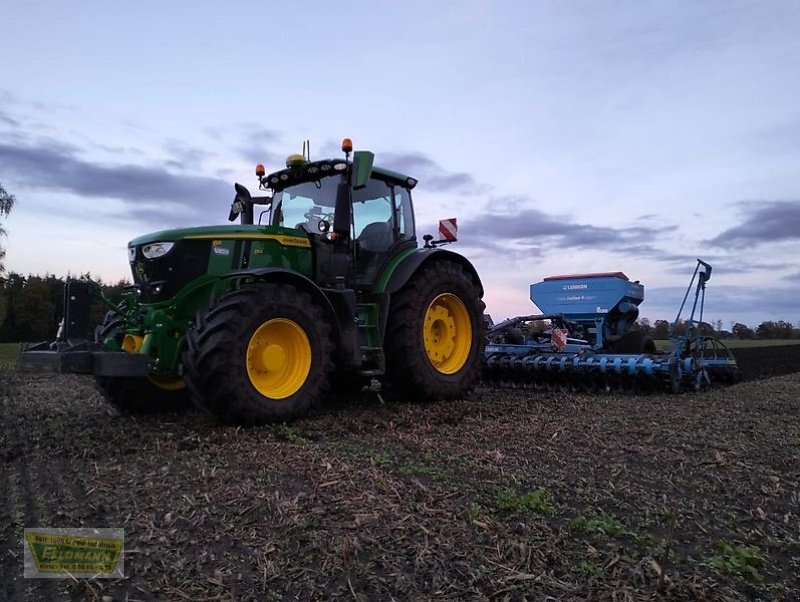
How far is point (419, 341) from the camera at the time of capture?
660 centimetres

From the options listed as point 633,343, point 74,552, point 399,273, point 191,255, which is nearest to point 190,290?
point 191,255

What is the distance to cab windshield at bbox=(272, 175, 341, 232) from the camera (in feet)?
21.7

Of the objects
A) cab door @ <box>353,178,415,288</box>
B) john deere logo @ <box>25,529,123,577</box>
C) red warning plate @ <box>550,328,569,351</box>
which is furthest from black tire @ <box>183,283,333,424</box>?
red warning plate @ <box>550,328,569,351</box>

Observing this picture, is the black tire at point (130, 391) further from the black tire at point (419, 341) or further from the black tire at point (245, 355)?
the black tire at point (419, 341)

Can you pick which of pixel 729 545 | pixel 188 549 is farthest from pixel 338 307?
pixel 729 545

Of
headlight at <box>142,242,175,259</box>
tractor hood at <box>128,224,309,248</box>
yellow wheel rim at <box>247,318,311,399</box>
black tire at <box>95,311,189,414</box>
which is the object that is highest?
tractor hood at <box>128,224,309,248</box>

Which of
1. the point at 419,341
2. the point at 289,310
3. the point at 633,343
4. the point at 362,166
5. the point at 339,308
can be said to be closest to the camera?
the point at 289,310

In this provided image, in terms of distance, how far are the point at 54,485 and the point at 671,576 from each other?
321cm

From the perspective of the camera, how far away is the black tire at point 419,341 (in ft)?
21.4

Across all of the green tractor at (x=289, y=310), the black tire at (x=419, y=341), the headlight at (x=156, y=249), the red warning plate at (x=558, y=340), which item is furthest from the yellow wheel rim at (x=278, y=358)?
the red warning plate at (x=558, y=340)

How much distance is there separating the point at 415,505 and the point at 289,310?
2.55 meters

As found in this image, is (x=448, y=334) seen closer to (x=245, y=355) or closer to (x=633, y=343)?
(x=245, y=355)

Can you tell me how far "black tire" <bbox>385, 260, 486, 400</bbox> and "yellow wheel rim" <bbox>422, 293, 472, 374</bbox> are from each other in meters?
0.09

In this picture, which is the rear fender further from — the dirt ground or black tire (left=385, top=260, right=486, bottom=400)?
the dirt ground
